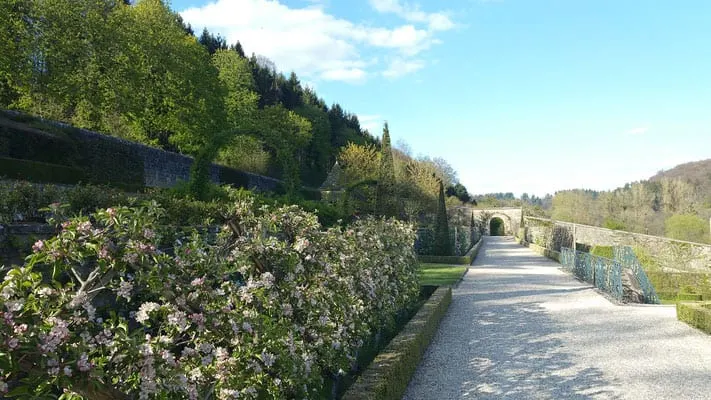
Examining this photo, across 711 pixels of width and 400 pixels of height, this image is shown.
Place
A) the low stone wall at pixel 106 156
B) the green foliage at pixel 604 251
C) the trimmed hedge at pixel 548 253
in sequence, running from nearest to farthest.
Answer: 1. the low stone wall at pixel 106 156
2. the green foliage at pixel 604 251
3. the trimmed hedge at pixel 548 253

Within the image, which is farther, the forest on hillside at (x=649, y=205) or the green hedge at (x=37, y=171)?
the forest on hillside at (x=649, y=205)

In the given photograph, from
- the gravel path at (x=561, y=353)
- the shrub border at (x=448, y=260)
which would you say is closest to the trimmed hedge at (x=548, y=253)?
the shrub border at (x=448, y=260)

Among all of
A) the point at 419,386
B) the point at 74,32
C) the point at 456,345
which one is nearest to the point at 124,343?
the point at 419,386

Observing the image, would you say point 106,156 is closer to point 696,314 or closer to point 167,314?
point 167,314

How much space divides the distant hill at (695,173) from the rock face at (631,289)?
155 ft

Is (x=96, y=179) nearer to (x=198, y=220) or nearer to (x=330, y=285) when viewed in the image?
(x=198, y=220)

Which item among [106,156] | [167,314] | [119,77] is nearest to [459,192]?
[119,77]

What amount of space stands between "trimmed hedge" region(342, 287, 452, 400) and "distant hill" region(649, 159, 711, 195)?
184ft

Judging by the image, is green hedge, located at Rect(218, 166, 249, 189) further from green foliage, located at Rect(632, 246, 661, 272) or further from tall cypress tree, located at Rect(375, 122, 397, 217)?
green foliage, located at Rect(632, 246, 661, 272)

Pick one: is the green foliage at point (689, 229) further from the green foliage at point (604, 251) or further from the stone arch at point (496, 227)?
the stone arch at point (496, 227)

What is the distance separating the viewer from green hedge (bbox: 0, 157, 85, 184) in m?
11.3

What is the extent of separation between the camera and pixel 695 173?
5797 cm

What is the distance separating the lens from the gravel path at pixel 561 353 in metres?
4.85

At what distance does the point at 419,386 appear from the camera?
501 centimetres
